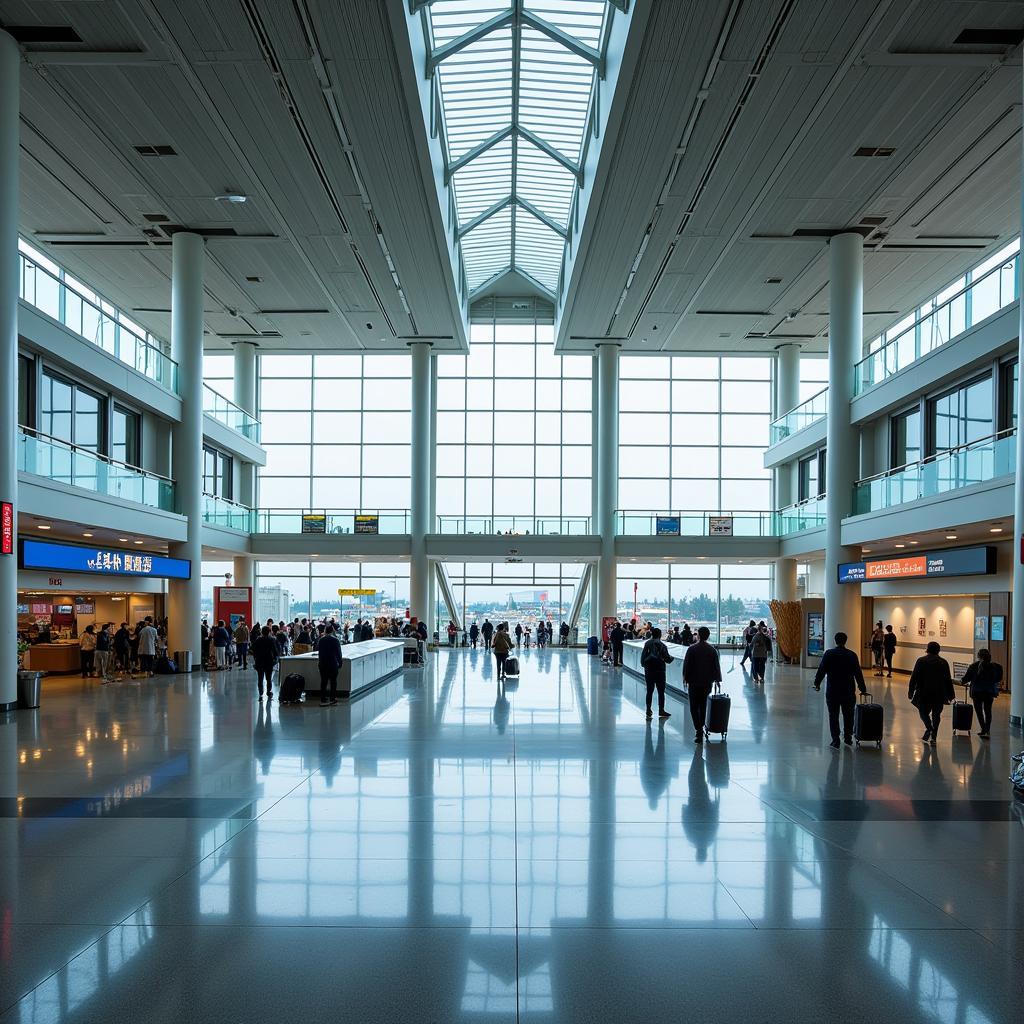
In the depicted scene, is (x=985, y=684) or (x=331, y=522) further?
(x=331, y=522)

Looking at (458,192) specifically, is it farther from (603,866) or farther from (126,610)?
(603,866)

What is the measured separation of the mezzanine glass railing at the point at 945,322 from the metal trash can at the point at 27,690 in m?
19.7

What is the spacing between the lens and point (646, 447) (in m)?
46.4

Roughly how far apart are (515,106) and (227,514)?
19.1 metres

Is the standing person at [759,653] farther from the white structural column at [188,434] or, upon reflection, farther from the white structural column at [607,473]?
the white structural column at [607,473]

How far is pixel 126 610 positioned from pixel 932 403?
24844 mm

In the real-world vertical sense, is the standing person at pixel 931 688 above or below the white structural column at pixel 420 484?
below

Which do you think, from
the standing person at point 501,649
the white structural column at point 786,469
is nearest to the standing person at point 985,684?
the standing person at point 501,649

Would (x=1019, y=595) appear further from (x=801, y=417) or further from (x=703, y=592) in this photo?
(x=703, y=592)

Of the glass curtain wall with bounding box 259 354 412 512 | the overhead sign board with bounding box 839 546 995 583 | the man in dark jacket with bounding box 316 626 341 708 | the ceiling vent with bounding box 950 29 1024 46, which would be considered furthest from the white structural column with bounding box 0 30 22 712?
the glass curtain wall with bounding box 259 354 412 512

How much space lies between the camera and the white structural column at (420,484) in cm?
4078

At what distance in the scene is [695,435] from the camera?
46438 mm

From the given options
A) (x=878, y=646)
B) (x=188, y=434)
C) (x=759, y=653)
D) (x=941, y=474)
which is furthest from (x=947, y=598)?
(x=188, y=434)

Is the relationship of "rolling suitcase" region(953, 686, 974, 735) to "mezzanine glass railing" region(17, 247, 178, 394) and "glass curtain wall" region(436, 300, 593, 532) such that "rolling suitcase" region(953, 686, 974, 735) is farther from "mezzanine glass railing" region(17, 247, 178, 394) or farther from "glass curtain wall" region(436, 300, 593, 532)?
"glass curtain wall" region(436, 300, 593, 532)
